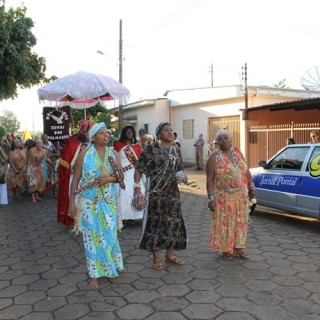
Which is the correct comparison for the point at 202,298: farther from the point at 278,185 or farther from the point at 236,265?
the point at 278,185

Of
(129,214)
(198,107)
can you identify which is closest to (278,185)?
(129,214)

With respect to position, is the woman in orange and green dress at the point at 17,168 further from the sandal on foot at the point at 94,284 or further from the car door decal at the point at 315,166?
the car door decal at the point at 315,166

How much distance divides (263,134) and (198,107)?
6213 millimetres

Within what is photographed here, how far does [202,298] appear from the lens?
394 centimetres

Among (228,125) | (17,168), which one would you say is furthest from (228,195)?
(228,125)

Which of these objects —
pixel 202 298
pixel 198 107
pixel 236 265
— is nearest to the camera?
pixel 202 298

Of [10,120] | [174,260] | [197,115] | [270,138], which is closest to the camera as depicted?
[174,260]

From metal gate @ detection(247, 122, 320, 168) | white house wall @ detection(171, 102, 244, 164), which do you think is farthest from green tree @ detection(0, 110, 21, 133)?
metal gate @ detection(247, 122, 320, 168)

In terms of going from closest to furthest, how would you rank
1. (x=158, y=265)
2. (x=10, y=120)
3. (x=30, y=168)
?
(x=158, y=265) < (x=30, y=168) < (x=10, y=120)

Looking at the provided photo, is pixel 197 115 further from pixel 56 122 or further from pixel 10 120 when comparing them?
pixel 10 120

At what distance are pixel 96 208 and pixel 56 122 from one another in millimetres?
7021

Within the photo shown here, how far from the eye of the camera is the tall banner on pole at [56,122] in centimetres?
1061

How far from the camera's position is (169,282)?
14.4 feet

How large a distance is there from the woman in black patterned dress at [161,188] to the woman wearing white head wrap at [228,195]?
0.51 m
